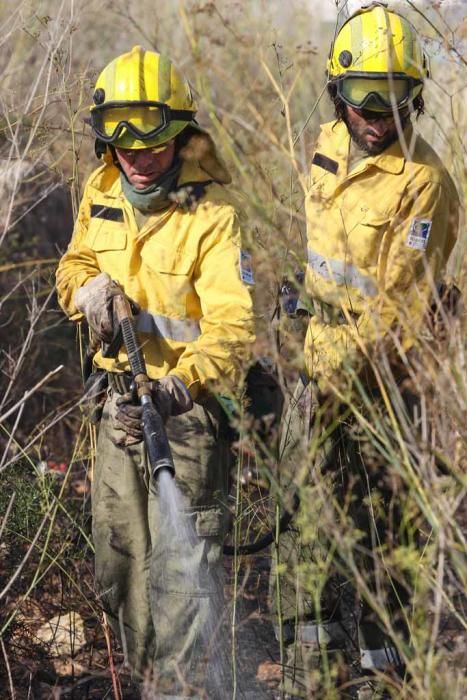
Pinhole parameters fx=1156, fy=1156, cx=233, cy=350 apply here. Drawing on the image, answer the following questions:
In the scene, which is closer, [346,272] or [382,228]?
[346,272]

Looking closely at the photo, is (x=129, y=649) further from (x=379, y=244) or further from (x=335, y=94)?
(x=335, y=94)

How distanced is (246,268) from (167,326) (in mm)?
344

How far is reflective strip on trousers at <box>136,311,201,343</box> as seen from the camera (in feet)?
13.0

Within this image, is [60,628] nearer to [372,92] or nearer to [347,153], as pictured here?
[347,153]

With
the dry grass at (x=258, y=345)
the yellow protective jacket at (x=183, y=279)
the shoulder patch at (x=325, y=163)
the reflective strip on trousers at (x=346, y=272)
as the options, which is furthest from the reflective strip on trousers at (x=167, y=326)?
the shoulder patch at (x=325, y=163)

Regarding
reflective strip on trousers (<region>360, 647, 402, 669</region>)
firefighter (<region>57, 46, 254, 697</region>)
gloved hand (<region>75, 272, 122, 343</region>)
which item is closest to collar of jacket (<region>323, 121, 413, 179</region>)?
firefighter (<region>57, 46, 254, 697</region>)

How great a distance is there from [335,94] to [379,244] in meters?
0.68

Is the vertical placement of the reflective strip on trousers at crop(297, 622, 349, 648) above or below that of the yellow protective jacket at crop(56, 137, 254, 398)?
below

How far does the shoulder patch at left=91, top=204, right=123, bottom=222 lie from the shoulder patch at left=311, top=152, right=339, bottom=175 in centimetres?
89

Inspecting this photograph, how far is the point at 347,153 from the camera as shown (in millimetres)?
4500

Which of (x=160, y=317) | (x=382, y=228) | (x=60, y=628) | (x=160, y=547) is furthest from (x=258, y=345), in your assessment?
(x=60, y=628)

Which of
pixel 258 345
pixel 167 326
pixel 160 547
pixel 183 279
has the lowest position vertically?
pixel 160 547

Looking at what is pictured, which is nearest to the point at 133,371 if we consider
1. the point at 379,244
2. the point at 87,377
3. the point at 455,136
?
the point at 87,377

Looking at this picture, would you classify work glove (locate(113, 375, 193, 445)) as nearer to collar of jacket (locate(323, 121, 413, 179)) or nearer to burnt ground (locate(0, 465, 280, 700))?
burnt ground (locate(0, 465, 280, 700))
